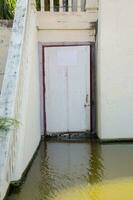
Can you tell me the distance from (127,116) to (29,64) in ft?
9.17

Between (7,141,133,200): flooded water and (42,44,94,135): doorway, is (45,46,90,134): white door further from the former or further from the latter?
(7,141,133,200): flooded water

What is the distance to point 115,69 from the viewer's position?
940cm

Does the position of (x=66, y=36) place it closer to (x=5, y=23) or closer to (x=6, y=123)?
(x=5, y=23)

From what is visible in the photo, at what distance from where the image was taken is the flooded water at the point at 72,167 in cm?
642

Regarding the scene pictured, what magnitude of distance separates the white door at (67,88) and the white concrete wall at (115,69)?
0.75 metres

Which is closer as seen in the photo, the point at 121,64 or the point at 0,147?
the point at 0,147

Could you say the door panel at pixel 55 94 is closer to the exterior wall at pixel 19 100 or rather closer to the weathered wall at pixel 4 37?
the exterior wall at pixel 19 100

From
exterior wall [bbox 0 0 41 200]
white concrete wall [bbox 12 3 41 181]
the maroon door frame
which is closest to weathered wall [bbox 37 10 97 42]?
the maroon door frame

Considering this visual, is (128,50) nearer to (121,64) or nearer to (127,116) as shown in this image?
(121,64)

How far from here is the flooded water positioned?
6.42 metres

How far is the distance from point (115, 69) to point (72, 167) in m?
2.82

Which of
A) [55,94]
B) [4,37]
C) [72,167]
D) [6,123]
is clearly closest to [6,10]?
[4,37]

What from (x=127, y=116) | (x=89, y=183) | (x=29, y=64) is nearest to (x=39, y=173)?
(x=89, y=183)

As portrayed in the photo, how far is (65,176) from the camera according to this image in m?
7.01
